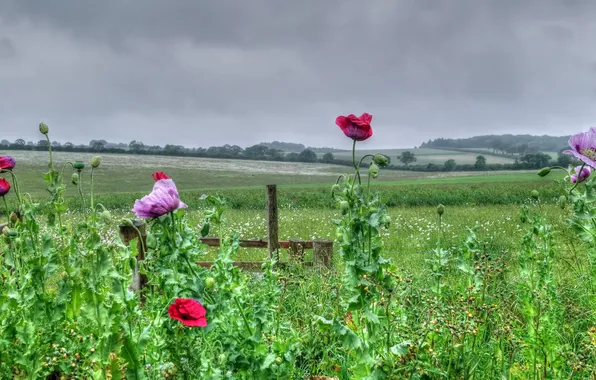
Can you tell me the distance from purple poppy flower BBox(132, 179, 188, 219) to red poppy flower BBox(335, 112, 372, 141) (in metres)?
0.85

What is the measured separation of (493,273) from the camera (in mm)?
4090

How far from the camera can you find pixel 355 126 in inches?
96.9

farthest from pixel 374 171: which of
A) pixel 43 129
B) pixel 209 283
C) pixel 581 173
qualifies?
pixel 581 173

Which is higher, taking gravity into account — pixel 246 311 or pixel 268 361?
pixel 246 311

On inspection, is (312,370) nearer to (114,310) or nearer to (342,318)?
(342,318)

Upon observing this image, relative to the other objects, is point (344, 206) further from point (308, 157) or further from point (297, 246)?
point (308, 157)

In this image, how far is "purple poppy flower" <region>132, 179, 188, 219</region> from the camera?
242 centimetres

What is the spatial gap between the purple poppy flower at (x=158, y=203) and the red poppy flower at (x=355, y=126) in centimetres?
85

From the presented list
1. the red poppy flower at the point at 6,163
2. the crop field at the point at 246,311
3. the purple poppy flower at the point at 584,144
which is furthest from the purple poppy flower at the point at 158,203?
the purple poppy flower at the point at 584,144

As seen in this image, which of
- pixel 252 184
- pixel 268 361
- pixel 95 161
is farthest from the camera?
pixel 252 184

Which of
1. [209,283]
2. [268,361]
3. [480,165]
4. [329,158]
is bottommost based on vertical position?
[268,361]

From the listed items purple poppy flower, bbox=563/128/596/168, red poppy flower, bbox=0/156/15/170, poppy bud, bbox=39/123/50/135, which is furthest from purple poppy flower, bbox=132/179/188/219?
purple poppy flower, bbox=563/128/596/168

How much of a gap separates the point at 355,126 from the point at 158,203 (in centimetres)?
102

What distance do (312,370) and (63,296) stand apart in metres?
1.88
